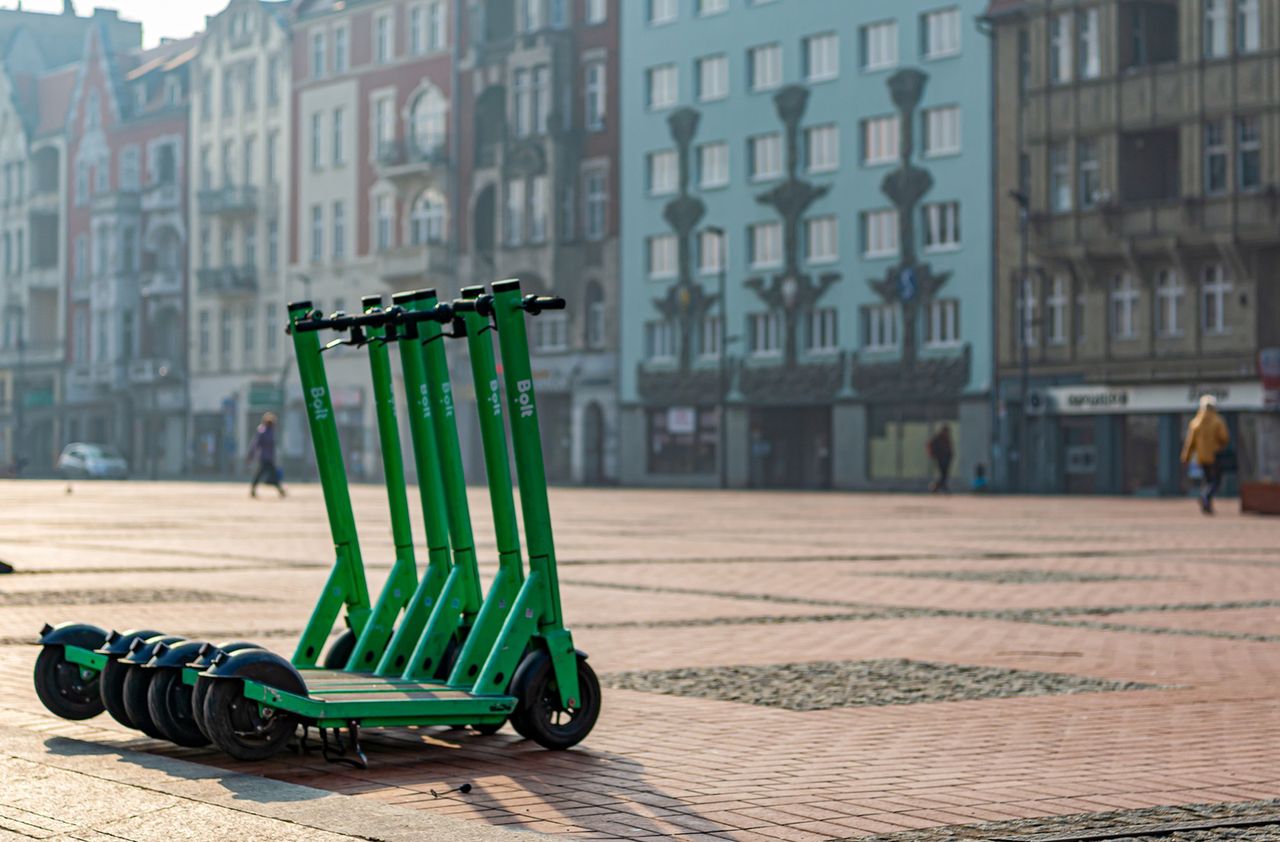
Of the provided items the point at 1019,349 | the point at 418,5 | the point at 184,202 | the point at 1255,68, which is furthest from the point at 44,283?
the point at 1255,68

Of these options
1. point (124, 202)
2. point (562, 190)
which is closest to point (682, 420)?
point (562, 190)

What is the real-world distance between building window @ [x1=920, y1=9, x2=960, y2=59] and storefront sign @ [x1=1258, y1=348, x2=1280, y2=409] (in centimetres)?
1393

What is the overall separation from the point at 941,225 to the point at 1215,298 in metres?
9.92

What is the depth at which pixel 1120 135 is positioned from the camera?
180 ft

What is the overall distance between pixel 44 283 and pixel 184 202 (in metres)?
12.9

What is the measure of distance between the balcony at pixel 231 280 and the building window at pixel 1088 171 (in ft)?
137

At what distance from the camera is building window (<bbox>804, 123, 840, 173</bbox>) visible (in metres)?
64.2

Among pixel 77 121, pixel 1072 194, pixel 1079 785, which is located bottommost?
pixel 1079 785

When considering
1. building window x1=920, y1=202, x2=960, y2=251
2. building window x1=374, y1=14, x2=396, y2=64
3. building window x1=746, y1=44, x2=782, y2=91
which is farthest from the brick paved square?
building window x1=374, y1=14, x2=396, y2=64

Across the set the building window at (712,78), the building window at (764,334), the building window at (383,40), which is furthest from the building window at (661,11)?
the building window at (383,40)

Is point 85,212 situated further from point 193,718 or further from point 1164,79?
point 193,718

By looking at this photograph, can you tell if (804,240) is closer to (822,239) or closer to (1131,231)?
(822,239)

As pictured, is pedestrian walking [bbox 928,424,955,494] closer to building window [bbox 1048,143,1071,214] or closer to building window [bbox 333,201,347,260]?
building window [bbox 1048,143,1071,214]

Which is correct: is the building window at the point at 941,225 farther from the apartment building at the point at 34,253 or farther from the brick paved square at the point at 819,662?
the apartment building at the point at 34,253
